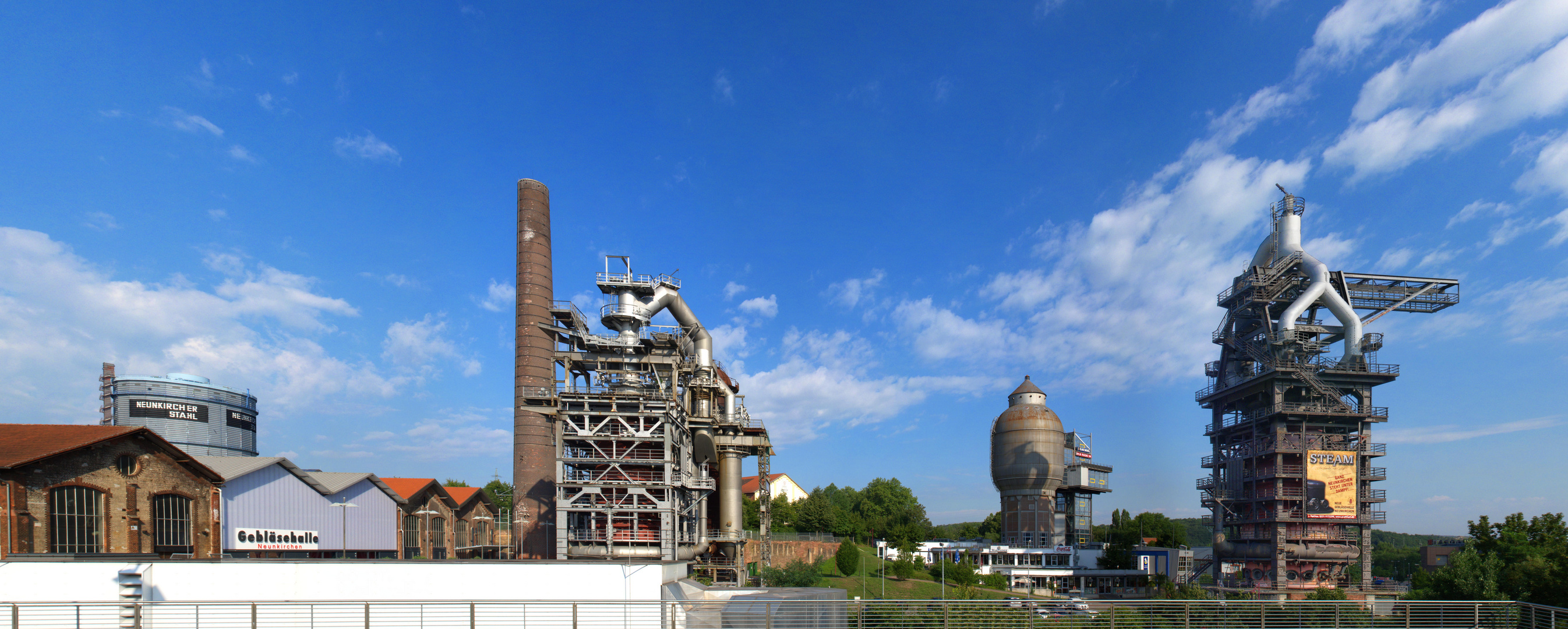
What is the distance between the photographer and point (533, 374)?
191ft

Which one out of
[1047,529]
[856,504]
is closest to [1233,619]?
[1047,529]

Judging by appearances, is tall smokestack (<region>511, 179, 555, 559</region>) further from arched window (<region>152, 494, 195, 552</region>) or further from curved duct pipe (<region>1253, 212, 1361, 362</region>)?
curved duct pipe (<region>1253, 212, 1361, 362</region>)

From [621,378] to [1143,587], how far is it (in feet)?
184

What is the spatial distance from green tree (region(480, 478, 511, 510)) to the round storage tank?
28.7 meters

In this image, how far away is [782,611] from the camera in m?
18.9

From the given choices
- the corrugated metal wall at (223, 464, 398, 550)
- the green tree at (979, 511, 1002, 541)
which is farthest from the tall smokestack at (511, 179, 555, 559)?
the green tree at (979, 511, 1002, 541)

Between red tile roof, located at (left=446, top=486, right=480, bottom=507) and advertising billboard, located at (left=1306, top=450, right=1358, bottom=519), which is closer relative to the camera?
advertising billboard, located at (left=1306, top=450, right=1358, bottom=519)

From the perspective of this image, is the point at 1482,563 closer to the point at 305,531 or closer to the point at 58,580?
the point at 58,580

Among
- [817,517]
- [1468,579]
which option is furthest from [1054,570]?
[1468,579]

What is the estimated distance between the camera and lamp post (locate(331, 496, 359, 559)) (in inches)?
1804

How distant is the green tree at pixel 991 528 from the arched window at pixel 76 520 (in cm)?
9538

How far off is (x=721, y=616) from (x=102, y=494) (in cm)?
3496

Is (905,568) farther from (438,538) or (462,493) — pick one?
(462,493)

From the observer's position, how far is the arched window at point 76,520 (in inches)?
1288
